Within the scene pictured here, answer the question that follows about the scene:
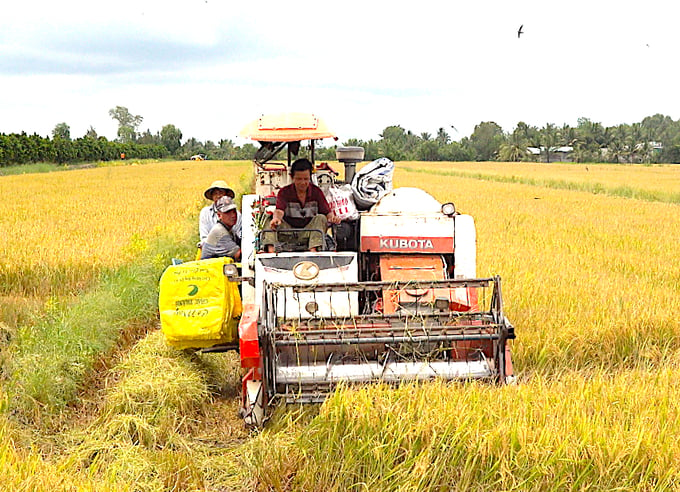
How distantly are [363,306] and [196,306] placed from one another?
53.0 inches

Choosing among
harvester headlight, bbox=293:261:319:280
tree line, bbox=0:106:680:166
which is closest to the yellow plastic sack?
harvester headlight, bbox=293:261:319:280

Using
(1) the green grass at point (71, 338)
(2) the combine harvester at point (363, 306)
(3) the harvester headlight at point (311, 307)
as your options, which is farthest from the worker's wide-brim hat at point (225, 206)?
(3) the harvester headlight at point (311, 307)

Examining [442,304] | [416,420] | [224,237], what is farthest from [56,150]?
[416,420]

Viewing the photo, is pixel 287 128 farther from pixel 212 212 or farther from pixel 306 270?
pixel 212 212

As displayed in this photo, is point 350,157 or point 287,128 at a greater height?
point 287,128

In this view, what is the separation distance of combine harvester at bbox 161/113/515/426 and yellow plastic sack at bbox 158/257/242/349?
17 cm

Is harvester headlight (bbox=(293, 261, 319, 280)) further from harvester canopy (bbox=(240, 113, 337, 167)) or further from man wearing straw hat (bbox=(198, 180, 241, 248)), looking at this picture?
man wearing straw hat (bbox=(198, 180, 241, 248))

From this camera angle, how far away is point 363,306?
229 inches

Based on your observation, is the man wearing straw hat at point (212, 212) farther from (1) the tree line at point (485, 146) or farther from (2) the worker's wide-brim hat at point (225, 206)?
(1) the tree line at point (485, 146)

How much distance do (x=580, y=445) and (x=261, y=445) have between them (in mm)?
1883

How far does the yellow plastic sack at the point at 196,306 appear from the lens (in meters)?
5.33

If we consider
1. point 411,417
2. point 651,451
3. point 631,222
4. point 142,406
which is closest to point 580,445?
point 651,451

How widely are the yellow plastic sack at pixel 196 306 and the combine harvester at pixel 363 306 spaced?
0.17m

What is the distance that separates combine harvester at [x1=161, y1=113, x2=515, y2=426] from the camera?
15.2 feet
